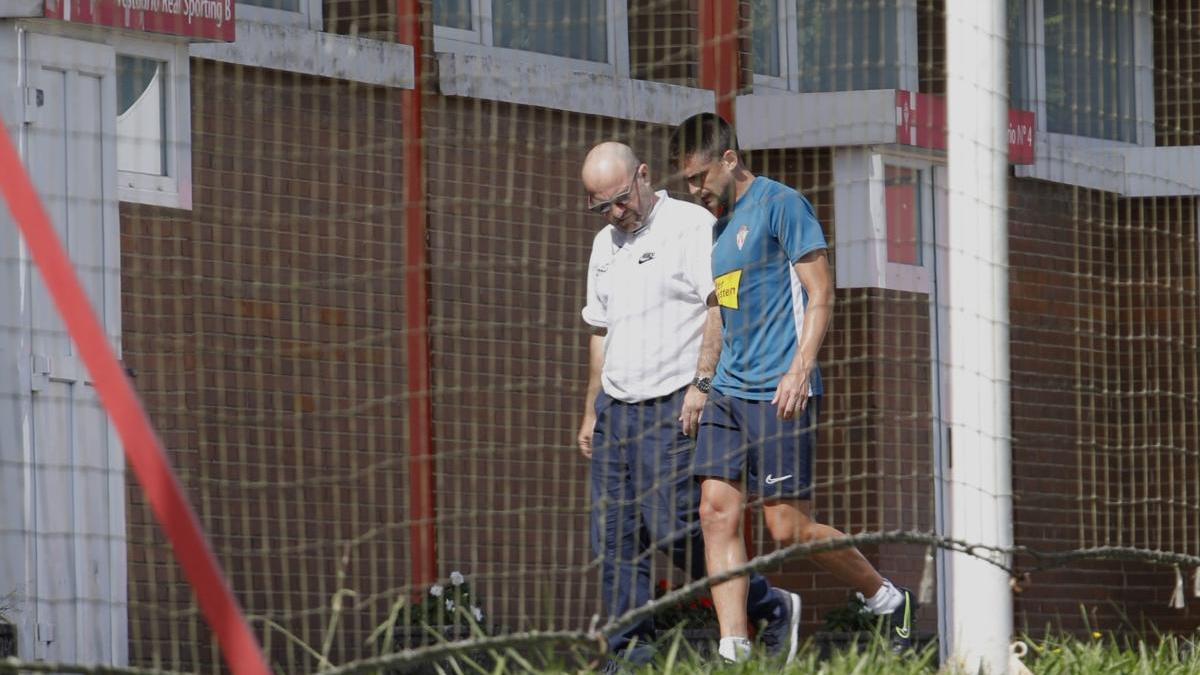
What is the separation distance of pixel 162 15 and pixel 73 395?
138 centimetres

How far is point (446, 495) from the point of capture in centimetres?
1000

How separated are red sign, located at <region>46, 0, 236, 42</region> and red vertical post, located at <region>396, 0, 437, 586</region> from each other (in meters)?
0.77

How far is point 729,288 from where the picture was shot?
7293 millimetres

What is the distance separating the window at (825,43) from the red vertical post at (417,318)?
224 cm

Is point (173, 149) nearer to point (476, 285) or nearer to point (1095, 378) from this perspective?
point (476, 285)

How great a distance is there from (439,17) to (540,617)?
2658mm

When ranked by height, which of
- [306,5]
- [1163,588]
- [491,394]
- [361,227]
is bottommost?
[1163,588]

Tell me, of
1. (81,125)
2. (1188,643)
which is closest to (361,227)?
(81,125)

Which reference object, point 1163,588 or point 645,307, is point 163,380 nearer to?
point 645,307

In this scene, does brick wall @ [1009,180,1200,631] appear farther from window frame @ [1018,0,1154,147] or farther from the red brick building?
window frame @ [1018,0,1154,147]

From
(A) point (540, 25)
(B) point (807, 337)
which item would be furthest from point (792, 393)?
(A) point (540, 25)

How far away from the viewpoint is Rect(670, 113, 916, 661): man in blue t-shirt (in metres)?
7.08

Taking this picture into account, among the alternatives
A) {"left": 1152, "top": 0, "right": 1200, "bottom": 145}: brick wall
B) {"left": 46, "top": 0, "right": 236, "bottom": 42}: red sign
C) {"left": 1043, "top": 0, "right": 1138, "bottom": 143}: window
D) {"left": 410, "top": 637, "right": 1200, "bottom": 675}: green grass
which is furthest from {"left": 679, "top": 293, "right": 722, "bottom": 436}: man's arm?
{"left": 1152, "top": 0, "right": 1200, "bottom": 145}: brick wall

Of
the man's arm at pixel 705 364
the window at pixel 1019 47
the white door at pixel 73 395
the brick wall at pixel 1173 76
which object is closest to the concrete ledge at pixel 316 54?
the white door at pixel 73 395
